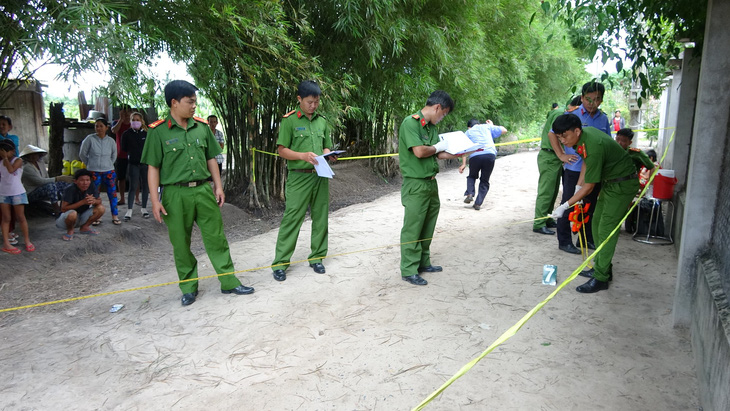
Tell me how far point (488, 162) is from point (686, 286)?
4.09 metres

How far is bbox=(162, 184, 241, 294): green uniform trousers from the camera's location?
358 cm

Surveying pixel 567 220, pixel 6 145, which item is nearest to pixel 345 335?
pixel 567 220

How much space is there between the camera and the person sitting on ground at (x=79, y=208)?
5195mm

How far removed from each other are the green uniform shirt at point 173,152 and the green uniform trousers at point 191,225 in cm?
9

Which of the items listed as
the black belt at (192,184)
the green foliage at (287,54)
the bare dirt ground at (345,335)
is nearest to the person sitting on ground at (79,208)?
the bare dirt ground at (345,335)

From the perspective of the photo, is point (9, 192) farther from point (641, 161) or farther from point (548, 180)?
point (641, 161)

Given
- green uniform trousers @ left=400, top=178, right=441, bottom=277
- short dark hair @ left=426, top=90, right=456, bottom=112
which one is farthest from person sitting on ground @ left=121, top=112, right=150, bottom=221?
short dark hair @ left=426, top=90, right=456, bottom=112

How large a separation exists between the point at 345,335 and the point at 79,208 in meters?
3.69

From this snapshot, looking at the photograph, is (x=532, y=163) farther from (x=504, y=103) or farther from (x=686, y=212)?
(x=686, y=212)

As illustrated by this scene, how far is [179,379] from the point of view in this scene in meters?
2.78

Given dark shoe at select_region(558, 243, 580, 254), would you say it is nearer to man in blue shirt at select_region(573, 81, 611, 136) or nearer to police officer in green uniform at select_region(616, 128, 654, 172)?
police officer in green uniform at select_region(616, 128, 654, 172)

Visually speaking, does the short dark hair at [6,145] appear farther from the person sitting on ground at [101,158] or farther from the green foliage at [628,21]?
Result: the green foliage at [628,21]

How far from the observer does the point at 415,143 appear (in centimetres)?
393

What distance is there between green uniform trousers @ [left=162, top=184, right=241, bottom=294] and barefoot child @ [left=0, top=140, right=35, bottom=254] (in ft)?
7.17
